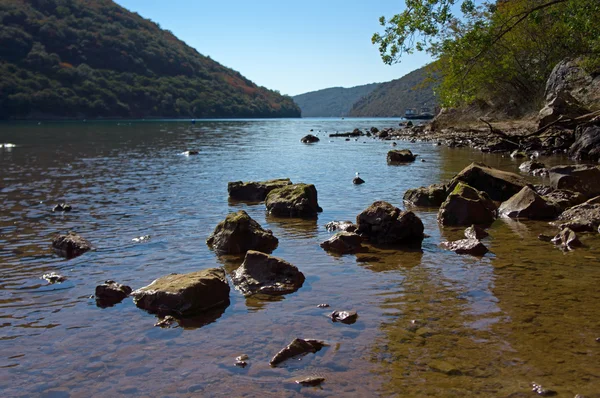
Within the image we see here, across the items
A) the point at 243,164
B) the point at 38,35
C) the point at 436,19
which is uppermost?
the point at 38,35

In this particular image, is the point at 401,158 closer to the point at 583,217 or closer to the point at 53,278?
the point at 583,217

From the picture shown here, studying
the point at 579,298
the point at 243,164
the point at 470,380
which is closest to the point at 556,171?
the point at 579,298

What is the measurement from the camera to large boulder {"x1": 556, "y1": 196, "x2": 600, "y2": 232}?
41.0 feet

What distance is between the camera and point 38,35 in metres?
138

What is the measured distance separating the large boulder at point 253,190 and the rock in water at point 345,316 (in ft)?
39.6

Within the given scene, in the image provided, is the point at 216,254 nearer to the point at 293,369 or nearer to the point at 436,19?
the point at 293,369

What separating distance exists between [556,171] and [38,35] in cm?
14934

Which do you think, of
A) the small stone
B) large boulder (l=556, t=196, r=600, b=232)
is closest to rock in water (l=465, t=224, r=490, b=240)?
large boulder (l=556, t=196, r=600, b=232)

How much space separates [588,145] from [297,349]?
84.9 feet

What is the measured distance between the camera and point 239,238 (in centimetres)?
1166

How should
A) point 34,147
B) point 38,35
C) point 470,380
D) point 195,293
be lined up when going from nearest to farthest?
point 470,380
point 195,293
point 34,147
point 38,35

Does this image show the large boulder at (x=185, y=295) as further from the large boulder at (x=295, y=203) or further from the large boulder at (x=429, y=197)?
the large boulder at (x=429, y=197)

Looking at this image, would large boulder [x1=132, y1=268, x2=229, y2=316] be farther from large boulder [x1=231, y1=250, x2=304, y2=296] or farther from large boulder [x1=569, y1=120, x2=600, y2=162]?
large boulder [x1=569, y1=120, x2=600, y2=162]

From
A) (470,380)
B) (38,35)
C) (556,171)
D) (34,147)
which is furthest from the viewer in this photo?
(38,35)
